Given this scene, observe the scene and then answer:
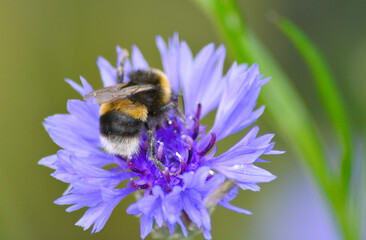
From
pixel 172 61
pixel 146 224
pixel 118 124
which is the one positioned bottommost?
A: pixel 146 224

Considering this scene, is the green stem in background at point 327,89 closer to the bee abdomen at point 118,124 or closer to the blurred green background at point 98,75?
the bee abdomen at point 118,124

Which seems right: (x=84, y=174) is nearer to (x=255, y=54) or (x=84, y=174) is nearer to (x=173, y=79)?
(x=173, y=79)

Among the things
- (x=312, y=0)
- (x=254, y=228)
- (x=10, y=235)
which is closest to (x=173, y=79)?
(x=10, y=235)

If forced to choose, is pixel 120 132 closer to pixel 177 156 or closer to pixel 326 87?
pixel 177 156

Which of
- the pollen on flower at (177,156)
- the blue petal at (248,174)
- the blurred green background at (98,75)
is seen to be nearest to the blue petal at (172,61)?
the pollen on flower at (177,156)

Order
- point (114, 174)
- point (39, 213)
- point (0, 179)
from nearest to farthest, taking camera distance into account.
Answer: point (114, 174) < point (0, 179) < point (39, 213)

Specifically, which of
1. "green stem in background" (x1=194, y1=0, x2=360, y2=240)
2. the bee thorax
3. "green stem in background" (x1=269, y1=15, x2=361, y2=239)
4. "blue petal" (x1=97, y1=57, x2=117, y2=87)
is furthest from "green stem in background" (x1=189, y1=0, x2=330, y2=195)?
the bee thorax

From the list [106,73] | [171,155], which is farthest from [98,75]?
[171,155]
